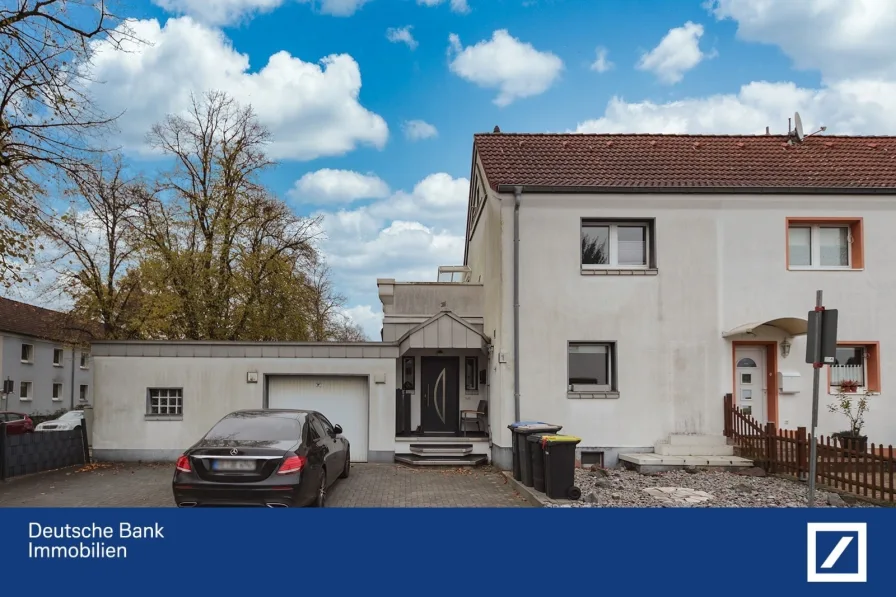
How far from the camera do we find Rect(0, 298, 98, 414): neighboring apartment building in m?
39.7

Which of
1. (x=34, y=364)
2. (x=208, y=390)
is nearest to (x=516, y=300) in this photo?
(x=208, y=390)

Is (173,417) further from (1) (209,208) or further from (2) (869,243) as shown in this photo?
(2) (869,243)

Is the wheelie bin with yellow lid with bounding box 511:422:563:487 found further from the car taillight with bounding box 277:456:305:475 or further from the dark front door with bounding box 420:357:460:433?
the dark front door with bounding box 420:357:460:433

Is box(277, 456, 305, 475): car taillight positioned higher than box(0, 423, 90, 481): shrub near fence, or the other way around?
box(277, 456, 305, 475): car taillight

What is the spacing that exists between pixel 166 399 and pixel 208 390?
1036 mm

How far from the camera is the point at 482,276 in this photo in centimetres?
1905

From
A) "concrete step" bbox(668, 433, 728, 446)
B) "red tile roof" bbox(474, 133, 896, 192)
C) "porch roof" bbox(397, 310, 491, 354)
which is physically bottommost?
"concrete step" bbox(668, 433, 728, 446)

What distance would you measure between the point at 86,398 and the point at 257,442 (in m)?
48.0

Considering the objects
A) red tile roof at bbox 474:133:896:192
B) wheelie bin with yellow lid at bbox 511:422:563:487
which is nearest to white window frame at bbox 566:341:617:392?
wheelie bin with yellow lid at bbox 511:422:563:487

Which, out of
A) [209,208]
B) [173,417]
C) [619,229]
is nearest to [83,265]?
[209,208]

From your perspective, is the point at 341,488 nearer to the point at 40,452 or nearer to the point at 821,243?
the point at 40,452

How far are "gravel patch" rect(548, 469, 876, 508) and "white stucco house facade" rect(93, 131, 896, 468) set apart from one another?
2.03m

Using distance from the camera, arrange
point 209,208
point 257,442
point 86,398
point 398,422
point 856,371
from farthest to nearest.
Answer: point 86,398 < point 209,208 < point 398,422 < point 856,371 < point 257,442

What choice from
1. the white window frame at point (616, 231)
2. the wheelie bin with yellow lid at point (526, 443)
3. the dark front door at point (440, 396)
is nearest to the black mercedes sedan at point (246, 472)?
the wheelie bin with yellow lid at point (526, 443)
